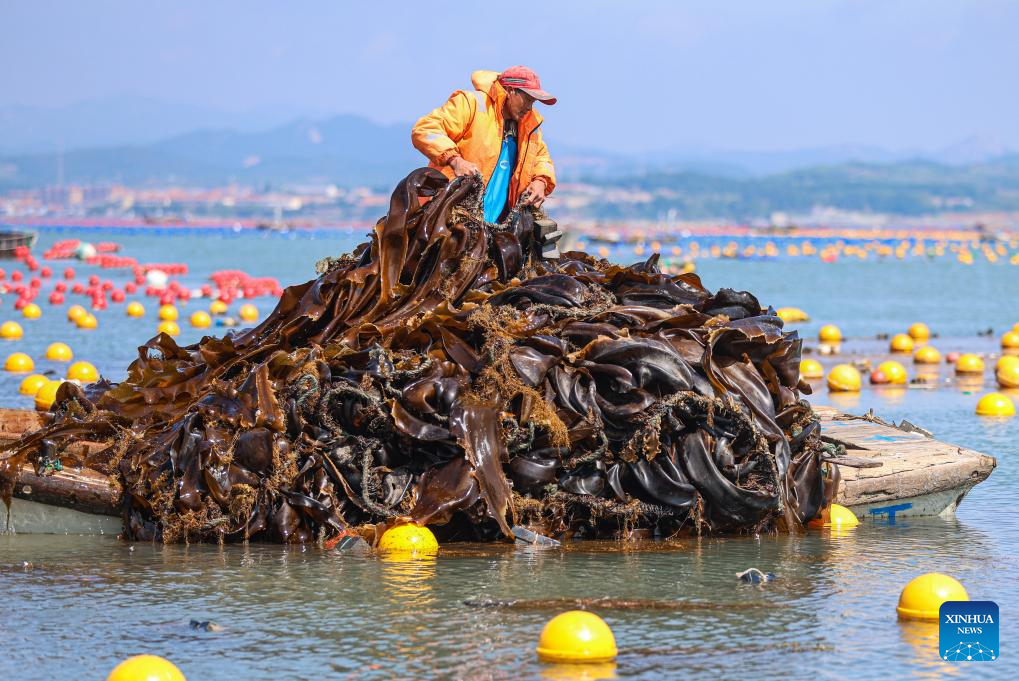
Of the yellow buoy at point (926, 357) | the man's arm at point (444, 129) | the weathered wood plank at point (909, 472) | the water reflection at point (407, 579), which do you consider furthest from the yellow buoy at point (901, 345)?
the water reflection at point (407, 579)

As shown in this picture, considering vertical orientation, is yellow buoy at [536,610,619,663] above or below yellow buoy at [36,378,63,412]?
below

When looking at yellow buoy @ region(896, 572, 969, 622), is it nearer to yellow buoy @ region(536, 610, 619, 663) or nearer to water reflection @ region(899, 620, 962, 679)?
water reflection @ region(899, 620, 962, 679)

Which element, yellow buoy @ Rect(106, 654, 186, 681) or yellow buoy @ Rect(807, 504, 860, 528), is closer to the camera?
yellow buoy @ Rect(106, 654, 186, 681)

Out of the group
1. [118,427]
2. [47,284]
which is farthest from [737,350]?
[47,284]

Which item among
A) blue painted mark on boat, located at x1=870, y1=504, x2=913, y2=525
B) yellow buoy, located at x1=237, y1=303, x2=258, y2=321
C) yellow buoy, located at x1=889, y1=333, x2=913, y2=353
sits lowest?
blue painted mark on boat, located at x1=870, y1=504, x2=913, y2=525

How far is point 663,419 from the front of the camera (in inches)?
332

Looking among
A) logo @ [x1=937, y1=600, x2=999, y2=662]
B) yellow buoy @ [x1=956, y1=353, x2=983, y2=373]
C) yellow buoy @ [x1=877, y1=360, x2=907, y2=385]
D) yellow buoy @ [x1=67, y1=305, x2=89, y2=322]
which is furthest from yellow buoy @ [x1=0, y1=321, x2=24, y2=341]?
logo @ [x1=937, y1=600, x2=999, y2=662]

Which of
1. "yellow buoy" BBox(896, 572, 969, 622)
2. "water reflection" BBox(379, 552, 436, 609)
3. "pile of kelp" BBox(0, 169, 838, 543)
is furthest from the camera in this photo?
"pile of kelp" BBox(0, 169, 838, 543)

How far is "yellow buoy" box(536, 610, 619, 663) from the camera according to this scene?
5918mm

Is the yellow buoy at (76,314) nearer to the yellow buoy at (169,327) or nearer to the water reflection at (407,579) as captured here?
the yellow buoy at (169,327)

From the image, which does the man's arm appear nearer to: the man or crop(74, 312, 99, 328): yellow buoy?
the man

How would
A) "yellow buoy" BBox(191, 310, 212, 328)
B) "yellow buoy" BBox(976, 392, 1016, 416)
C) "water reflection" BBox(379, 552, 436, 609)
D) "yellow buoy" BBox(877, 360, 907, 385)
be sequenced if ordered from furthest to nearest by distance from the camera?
"yellow buoy" BBox(191, 310, 212, 328)
"yellow buoy" BBox(877, 360, 907, 385)
"yellow buoy" BBox(976, 392, 1016, 416)
"water reflection" BBox(379, 552, 436, 609)

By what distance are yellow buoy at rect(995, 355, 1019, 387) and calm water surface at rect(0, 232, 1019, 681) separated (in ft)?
27.1

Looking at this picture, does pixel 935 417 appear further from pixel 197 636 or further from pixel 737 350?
pixel 197 636
